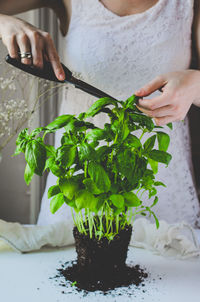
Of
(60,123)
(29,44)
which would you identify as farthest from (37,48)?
(60,123)

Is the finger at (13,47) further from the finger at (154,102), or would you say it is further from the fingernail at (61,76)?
the finger at (154,102)

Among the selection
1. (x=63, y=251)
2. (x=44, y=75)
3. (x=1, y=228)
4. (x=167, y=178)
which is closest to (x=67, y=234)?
(x=63, y=251)

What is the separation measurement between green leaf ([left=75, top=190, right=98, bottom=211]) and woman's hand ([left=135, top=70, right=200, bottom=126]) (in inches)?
8.6

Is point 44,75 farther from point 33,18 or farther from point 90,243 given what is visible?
point 33,18

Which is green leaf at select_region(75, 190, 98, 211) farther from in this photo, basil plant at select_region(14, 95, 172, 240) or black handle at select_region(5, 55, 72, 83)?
black handle at select_region(5, 55, 72, 83)

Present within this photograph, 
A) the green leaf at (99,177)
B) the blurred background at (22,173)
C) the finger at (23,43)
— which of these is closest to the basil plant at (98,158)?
the green leaf at (99,177)

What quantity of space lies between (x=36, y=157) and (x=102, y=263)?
0.81 feet

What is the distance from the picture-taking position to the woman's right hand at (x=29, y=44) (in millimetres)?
785

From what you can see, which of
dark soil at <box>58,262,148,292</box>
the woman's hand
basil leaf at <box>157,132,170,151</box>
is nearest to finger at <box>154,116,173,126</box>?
the woman's hand

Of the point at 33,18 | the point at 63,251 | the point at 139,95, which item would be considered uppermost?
the point at 33,18

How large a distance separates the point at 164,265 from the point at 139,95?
39 cm

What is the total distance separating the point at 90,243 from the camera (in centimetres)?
72

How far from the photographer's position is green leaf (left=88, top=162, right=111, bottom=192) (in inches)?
24.5

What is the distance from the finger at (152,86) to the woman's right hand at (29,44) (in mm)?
173
